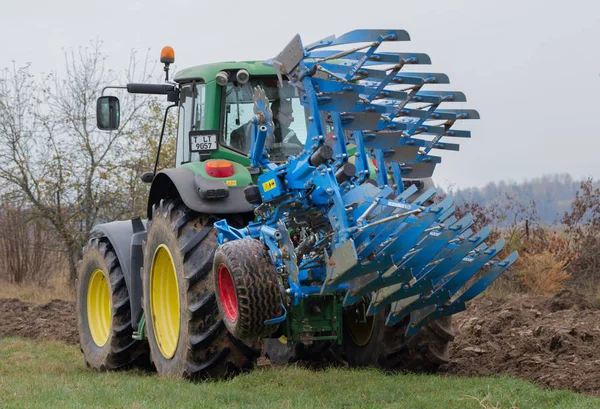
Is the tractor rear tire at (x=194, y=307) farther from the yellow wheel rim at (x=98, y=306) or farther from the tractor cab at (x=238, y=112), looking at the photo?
the yellow wheel rim at (x=98, y=306)

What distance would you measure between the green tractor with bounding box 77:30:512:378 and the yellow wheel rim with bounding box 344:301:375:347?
0.05 ft

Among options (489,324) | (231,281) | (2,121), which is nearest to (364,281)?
(231,281)

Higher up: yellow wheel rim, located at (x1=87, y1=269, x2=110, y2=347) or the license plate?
the license plate

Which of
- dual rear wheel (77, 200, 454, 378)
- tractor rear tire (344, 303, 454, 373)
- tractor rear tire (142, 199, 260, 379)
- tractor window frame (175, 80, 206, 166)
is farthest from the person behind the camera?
tractor window frame (175, 80, 206, 166)

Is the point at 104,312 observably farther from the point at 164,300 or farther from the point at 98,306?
the point at 164,300

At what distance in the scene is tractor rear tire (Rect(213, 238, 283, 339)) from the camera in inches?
224

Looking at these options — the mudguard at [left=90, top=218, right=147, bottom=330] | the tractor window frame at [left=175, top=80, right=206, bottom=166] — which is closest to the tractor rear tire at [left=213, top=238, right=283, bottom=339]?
the tractor window frame at [left=175, top=80, right=206, bottom=166]

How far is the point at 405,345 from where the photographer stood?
6.83 metres

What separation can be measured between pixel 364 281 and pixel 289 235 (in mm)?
683

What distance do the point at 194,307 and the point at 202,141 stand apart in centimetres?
130

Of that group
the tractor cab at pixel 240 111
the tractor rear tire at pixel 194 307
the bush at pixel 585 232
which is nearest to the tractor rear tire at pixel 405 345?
the tractor rear tire at pixel 194 307

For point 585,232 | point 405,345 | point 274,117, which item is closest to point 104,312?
point 274,117

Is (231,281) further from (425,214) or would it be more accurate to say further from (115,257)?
(115,257)

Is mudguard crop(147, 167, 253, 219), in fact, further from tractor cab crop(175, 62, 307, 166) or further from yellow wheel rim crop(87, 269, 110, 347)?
yellow wheel rim crop(87, 269, 110, 347)
